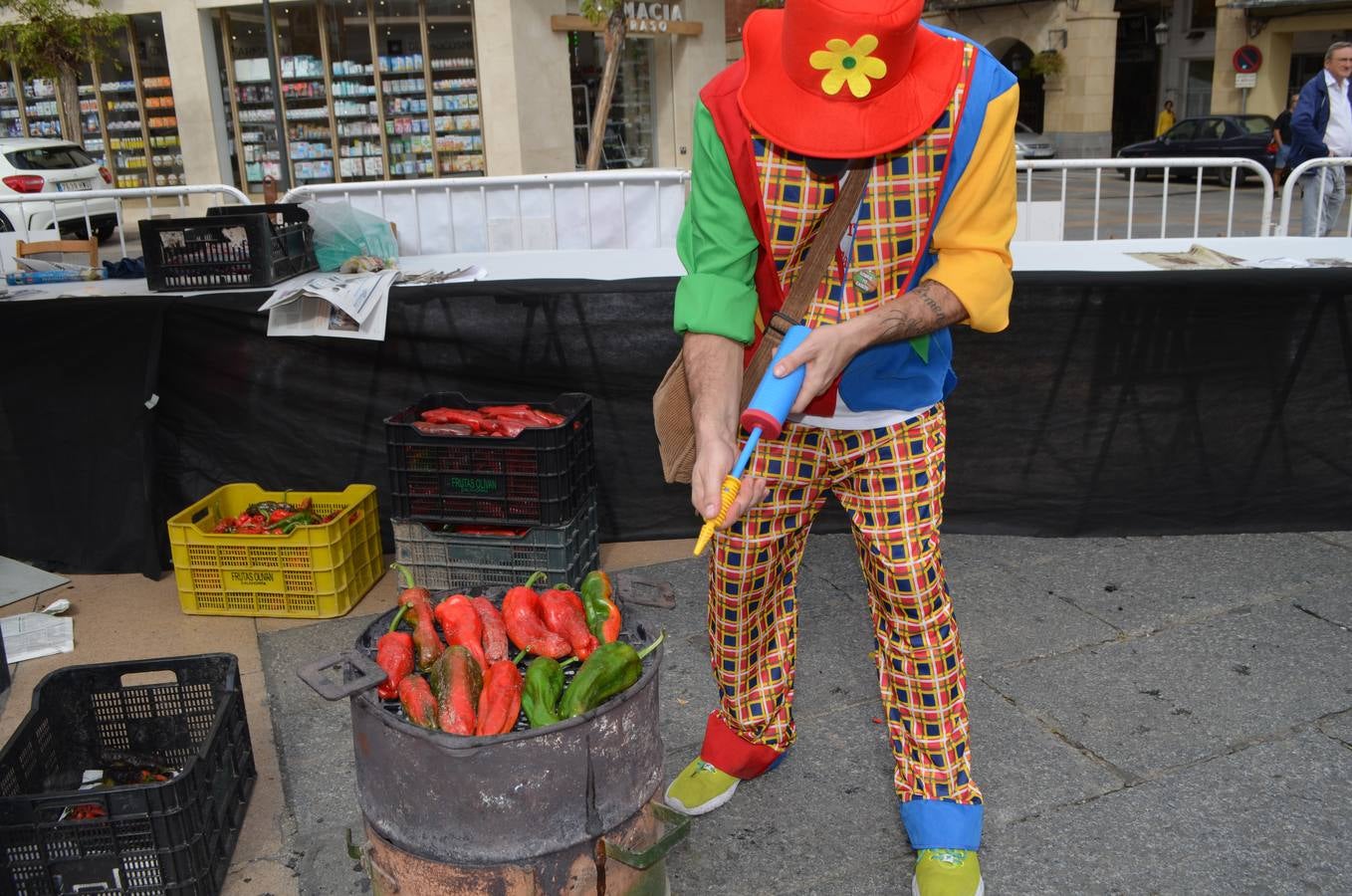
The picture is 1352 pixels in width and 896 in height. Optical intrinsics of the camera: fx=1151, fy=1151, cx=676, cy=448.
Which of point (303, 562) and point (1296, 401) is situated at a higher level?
point (1296, 401)

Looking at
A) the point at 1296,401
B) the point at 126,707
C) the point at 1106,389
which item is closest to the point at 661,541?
the point at 1106,389

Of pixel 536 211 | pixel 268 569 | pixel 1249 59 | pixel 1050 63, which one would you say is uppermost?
pixel 1050 63

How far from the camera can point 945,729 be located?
9.02 ft

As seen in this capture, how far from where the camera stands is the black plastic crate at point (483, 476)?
425 cm

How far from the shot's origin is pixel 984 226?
248 centimetres

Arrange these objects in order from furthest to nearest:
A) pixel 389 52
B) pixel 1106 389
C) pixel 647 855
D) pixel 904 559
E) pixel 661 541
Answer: pixel 389 52
pixel 661 541
pixel 1106 389
pixel 904 559
pixel 647 855

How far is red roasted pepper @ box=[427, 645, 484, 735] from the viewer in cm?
232

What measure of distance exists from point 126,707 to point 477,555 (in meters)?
1.36

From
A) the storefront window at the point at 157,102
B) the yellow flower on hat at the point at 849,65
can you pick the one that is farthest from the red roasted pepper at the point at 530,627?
the storefront window at the point at 157,102

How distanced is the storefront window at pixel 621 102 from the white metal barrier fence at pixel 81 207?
6.69 meters

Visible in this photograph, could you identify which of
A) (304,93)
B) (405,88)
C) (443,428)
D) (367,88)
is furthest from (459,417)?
(304,93)

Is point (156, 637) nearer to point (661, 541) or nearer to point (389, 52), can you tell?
point (661, 541)

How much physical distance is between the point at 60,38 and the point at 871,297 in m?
20.5

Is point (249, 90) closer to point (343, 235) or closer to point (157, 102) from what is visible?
point (157, 102)
